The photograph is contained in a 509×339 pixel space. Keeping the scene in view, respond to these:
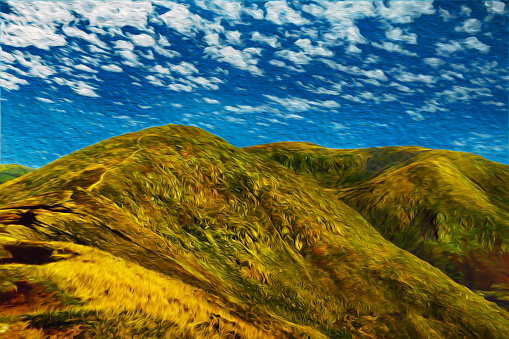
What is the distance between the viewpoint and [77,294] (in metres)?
3.99

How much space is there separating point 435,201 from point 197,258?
41.9ft

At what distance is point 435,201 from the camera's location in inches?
605

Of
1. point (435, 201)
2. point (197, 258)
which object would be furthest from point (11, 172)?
point (435, 201)

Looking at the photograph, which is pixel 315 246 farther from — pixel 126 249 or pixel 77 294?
pixel 77 294

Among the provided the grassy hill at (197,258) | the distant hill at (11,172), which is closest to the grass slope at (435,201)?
the grassy hill at (197,258)

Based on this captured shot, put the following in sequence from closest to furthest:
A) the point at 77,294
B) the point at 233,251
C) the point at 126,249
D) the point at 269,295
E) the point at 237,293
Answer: the point at 77,294
the point at 126,249
the point at 237,293
the point at 269,295
the point at 233,251

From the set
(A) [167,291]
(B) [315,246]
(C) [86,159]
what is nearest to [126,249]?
(A) [167,291]

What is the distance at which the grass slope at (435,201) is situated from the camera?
13.2 m

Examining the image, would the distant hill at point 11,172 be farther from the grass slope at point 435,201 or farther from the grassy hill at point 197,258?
the grassy hill at point 197,258

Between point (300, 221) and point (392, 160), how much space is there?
1378cm

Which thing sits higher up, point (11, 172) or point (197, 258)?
point (11, 172)

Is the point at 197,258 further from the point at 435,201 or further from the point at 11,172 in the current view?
the point at 11,172

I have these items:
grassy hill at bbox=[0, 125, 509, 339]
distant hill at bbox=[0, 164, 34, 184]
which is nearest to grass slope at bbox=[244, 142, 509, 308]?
grassy hill at bbox=[0, 125, 509, 339]

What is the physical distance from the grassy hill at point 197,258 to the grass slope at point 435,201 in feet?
9.39
